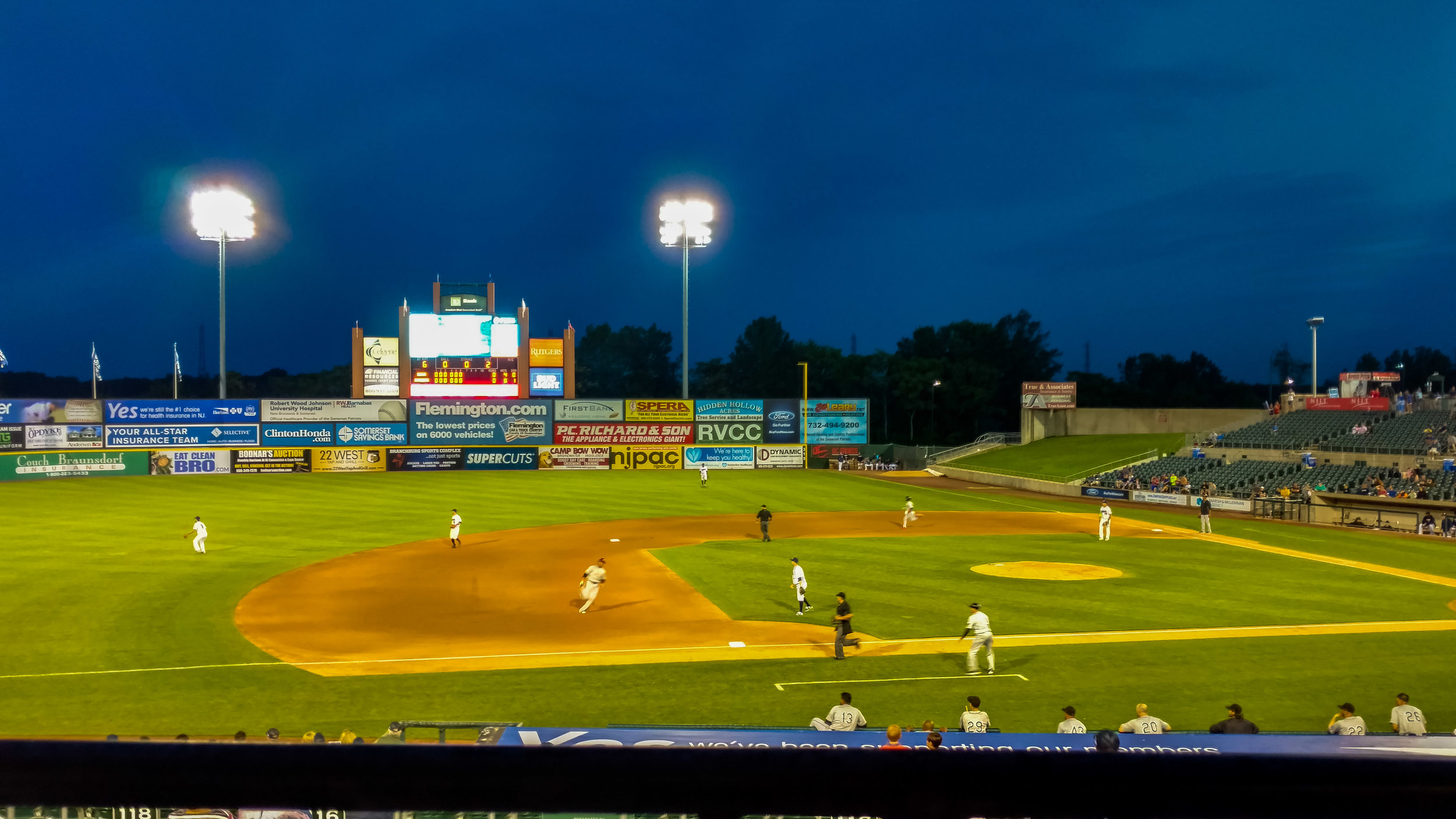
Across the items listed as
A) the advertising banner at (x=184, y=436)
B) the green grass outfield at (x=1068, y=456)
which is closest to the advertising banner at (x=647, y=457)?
the green grass outfield at (x=1068, y=456)

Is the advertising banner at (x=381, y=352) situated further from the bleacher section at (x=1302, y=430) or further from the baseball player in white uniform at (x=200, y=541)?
the bleacher section at (x=1302, y=430)

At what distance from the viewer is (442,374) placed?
68.1 metres

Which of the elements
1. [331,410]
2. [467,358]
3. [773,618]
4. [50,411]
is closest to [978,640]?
[773,618]

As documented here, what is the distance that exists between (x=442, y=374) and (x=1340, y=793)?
70.6 metres

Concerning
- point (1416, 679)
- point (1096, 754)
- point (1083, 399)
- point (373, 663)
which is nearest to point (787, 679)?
point (373, 663)

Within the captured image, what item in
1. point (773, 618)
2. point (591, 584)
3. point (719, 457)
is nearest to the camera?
point (773, 618)

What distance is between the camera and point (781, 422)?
73438mm

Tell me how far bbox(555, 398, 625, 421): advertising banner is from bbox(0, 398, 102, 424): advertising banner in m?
30.5

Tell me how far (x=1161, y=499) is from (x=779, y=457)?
102 ft

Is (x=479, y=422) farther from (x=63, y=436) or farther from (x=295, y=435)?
(x=63, y=436)

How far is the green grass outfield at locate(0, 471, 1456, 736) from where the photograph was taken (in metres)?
15.7

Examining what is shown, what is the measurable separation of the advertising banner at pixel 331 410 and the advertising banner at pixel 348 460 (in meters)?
2.20

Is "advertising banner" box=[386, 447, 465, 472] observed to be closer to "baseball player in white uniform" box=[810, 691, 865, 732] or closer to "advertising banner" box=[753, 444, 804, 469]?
"advertising banner" box=[753, 444, 804, 469]

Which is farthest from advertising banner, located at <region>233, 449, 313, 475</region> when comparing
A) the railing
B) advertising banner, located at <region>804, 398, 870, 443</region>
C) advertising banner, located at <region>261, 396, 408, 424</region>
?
the railing
